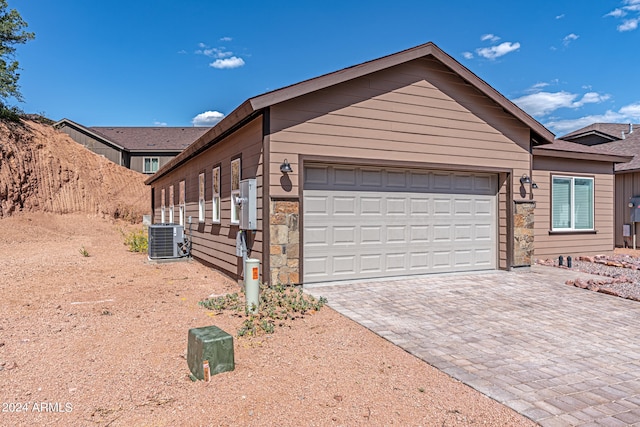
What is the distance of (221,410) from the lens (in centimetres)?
274

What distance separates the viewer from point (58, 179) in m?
23.2

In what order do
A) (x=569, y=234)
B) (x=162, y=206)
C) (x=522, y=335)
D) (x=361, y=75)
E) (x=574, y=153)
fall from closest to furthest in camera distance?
(x=522, y=335) → (x=361, y=75) → (x=574, y=153) → (x=569, y=234) → (x=162, y=206)

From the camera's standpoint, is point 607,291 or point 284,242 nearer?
point 284,242

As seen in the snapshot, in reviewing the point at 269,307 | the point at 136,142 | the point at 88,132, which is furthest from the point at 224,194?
the point at 88,132

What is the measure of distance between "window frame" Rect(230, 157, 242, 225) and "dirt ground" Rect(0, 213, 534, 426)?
2.30m

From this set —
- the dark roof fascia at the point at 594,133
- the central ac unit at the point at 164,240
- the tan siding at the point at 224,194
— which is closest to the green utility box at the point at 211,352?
the tan siding at the point at 224,194

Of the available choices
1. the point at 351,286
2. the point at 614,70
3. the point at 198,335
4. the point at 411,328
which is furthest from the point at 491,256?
the point at 614,70

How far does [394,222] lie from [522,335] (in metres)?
3.46

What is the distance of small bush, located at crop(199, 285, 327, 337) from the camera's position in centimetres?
454

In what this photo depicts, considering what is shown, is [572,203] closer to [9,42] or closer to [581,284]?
[581,284]

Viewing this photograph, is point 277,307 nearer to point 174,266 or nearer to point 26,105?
point 174,266

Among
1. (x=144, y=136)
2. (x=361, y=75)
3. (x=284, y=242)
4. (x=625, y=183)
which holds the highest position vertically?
(x=144, y=136)

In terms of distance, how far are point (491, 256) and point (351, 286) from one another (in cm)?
369

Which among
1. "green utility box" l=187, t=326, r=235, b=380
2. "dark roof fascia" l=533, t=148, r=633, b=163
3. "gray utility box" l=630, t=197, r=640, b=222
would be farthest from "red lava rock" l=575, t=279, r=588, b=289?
"gray utility box" l=630, t=197, r=640, b=222
